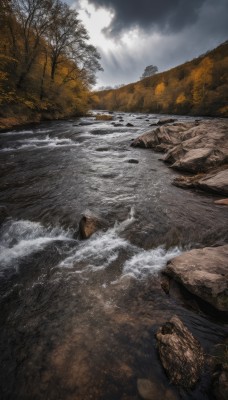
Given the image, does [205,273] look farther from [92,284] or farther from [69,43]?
[69,43]

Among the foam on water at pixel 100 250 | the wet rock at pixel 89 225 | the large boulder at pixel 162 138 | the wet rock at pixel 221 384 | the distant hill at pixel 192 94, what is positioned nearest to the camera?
the wet rock at pixel 221 384

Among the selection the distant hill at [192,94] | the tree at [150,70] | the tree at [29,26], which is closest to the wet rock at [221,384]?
the tree at [29,26]

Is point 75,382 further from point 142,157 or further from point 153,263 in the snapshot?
point 142,157

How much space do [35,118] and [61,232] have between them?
18972mm

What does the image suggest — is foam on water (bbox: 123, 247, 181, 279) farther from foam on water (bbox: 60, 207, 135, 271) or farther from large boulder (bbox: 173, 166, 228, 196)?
large boulder (bbox: 173, 166, 228, 196)

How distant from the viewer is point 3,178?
811 centimetres

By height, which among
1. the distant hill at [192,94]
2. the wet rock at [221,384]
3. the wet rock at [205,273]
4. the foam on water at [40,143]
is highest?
the distant hill at [192,94]

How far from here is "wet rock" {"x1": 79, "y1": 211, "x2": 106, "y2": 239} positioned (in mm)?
4855

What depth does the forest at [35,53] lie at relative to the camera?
59.5 ft

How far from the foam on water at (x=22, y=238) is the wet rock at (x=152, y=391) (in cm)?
285

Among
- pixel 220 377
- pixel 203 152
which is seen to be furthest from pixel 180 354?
pixel 203 152

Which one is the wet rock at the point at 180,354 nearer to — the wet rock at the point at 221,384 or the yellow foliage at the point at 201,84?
the wet rock at the point at 221,384

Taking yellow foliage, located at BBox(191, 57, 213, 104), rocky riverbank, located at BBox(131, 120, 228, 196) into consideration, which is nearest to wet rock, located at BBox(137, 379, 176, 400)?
rocky riverbank, located at BBox(131, 120, 228, 196)

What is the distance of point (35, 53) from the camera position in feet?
65.8
